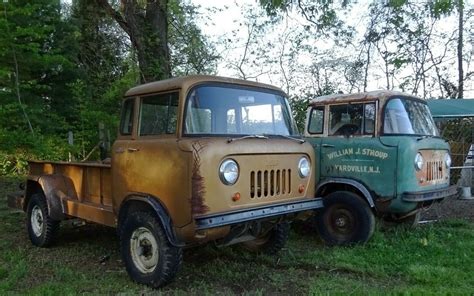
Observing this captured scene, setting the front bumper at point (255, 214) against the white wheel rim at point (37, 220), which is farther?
the white wheel rim at point (37, 220)

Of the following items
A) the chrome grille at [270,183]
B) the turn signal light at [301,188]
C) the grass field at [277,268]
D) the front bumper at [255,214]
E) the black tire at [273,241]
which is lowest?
the grass field at [277,268]

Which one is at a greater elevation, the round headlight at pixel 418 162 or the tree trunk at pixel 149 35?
the tree trunk at pixel 149 35

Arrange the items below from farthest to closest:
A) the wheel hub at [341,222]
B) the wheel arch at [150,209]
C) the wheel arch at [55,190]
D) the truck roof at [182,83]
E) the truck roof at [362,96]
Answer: the wheel hub at [341,222] → the truck roof at [362,96] → the wheel arch at [55,190] → the truck roof at [182,83] → the wheel arch at [150,209]

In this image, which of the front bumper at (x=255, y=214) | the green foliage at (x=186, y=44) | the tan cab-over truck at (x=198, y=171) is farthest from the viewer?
the green foliage at (x=186, y=44)

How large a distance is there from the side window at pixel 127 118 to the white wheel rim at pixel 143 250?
1167 mm

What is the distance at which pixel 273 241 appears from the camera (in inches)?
238

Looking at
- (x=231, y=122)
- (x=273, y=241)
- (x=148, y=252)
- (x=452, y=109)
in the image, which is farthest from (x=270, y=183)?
(x=452, y=109)

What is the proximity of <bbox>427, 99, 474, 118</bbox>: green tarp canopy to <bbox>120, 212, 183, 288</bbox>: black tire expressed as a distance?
27.7 ft

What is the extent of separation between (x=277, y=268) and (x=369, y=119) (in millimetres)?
2594

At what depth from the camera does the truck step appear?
5.58 metres

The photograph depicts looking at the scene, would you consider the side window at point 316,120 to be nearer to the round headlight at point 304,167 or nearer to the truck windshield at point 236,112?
the truck windshield at point 236,112

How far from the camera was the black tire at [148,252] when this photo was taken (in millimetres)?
4625

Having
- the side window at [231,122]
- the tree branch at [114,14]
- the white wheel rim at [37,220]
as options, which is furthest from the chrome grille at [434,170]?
the tree branch at [114,14]

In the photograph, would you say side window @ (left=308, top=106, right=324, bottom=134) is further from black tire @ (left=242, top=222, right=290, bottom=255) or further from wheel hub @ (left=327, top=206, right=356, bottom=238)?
black tire @ (left=242, top=222, right=290, bottom=255)
